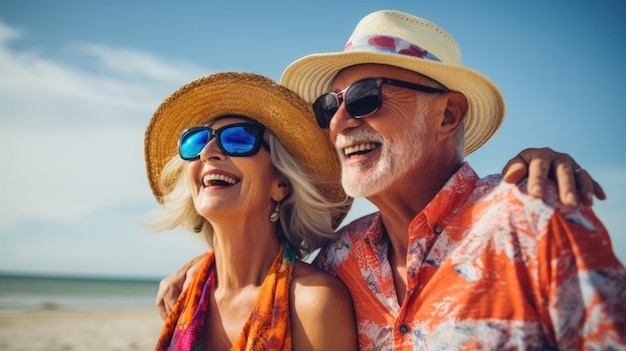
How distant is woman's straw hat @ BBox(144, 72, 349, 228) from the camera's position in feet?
11.2

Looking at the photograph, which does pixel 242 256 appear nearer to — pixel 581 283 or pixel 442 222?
pixel 442 222

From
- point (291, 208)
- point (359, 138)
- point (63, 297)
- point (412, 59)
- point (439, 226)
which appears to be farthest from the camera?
point (63, 297)

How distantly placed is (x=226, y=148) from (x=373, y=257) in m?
1.35

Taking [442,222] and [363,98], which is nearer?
[442,222]

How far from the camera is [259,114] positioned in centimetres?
350

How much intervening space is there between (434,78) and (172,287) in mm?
2640

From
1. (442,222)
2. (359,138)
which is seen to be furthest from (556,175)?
(359,138)

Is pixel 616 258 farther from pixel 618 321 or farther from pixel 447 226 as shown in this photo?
pixel 447 226

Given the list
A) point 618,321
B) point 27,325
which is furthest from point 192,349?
point 27,325

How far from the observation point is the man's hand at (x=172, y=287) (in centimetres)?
370

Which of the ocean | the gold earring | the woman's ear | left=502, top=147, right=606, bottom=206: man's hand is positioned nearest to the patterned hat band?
left=502, top=147, right=606, bottom=206: man's hand

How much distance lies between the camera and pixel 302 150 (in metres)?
3.61

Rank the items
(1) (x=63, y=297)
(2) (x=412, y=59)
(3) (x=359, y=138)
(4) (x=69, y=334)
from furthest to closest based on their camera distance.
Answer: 1. (1) (x=63, y=297)
2. (4) (x=69, y=334)
3. (3) (x=359, y=138)
4. (2) (x=412, y=59)

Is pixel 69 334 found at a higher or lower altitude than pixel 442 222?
lower
